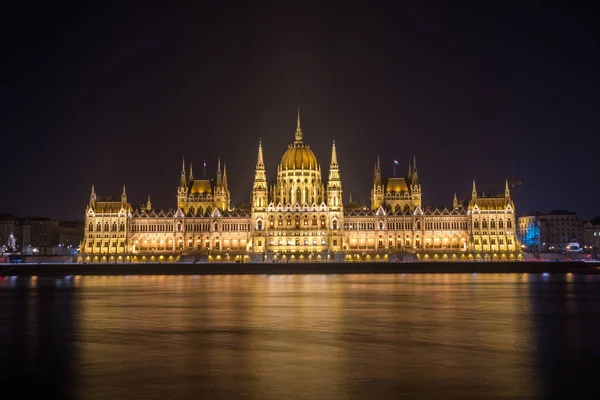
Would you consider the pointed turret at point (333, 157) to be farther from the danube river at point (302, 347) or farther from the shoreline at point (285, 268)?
the danube river at point (302, 347)

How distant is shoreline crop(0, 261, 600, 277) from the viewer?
112375 millimetres

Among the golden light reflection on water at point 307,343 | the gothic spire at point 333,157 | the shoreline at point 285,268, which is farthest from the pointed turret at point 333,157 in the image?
the golden light reflection on water at point 307,343

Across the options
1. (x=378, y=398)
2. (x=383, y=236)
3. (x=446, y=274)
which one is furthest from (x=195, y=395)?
(x=383, y=236)

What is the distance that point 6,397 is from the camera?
25688mm

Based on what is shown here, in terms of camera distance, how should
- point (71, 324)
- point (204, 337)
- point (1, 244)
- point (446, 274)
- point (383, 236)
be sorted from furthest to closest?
point (1, 244) < point (383, 236) < point (446, 274) < point (71, 324) < point (204, 337)

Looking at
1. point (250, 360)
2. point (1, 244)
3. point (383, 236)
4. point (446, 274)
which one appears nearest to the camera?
point (250, 360)

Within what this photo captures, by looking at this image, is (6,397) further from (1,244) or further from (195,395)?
(1,244)

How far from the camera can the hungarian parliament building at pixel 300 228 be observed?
142 m

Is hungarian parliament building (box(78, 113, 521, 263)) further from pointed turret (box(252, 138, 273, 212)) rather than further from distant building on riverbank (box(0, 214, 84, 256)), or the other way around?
distant building on riverbank (box(0, 214, 84, 256))

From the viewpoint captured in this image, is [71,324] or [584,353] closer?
[584,353]

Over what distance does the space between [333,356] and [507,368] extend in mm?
7058

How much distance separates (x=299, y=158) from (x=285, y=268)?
43.7 meters

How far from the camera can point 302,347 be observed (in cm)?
3512

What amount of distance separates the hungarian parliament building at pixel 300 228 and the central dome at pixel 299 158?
0.82 meters
